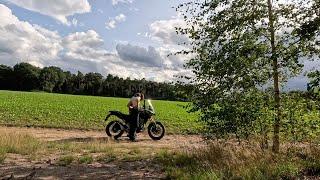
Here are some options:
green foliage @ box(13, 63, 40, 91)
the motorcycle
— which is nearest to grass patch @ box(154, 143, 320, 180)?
the motorcycle

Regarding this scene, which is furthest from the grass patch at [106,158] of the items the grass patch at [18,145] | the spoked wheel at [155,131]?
the spoked wheel at [155,131]

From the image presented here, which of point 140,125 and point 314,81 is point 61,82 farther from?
point 314,81

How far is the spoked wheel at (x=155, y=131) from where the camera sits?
19.3m

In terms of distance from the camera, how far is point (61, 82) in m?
138

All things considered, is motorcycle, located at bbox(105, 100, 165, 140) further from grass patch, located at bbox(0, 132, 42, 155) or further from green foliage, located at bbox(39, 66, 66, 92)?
green foliage, located at bbox(39, 66, 66, 92)

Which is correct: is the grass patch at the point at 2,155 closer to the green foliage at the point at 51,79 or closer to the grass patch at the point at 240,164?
the grass patch at the point at 240,164

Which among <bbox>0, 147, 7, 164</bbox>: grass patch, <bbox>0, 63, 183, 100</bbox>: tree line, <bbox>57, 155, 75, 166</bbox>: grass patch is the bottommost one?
<bbox>57, 155, 75, 166</bbox>: grass patch

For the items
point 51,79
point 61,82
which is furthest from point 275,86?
point 61,82

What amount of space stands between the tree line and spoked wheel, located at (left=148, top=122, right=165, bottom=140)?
104 metres

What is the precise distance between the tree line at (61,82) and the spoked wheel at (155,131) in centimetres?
10408

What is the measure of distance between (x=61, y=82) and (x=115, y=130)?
121686mm

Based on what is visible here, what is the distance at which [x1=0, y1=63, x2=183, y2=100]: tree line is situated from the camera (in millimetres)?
127562

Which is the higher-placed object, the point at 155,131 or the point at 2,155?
the point at 155,131

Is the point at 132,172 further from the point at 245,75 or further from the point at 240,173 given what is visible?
the point at 245,75
